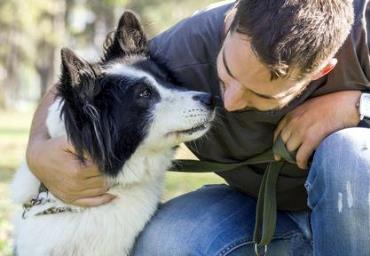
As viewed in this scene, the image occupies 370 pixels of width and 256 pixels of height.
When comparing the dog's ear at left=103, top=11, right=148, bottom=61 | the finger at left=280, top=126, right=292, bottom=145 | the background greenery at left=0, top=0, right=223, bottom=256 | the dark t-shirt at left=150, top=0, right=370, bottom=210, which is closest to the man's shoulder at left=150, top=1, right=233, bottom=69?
the dark t-shirt at left=150, top=0, right=370, bottom=210

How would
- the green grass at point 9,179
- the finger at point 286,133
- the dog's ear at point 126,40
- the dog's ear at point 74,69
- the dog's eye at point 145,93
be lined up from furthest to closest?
1. the green grass at point 9,179
2. the dog's ear at point 126,40
3. the dog's eye at point 145,93
4. the finger at point 286,133
5. the dog's ear at point 74,69

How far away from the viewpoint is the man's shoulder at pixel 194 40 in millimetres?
2645

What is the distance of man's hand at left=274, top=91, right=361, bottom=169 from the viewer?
2344mm

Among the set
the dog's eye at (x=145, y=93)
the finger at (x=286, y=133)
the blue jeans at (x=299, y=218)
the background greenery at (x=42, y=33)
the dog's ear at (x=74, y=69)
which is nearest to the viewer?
the blue jeans at (x=299, y=218)

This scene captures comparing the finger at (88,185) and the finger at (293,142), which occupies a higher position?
the finger at (293,142)

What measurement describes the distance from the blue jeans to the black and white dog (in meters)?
0.16

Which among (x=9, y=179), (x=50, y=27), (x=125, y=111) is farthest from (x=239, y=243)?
(x=50, y=27)

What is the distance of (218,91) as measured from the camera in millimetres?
2705

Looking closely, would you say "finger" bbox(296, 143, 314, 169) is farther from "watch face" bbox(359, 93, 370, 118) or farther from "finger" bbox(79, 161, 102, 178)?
"finger" bbox(79, 161, 102, 178)

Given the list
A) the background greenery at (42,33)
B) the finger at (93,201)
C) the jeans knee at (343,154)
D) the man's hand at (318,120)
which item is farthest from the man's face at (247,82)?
the background greenery at (42,33)

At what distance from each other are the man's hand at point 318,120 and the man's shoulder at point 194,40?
478mm

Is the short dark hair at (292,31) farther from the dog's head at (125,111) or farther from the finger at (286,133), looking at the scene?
the dog's head at (125,111)

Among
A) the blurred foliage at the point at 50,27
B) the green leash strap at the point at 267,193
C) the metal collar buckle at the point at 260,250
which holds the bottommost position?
the blurred foliage at the point at 50,27

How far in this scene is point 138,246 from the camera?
277 cm
